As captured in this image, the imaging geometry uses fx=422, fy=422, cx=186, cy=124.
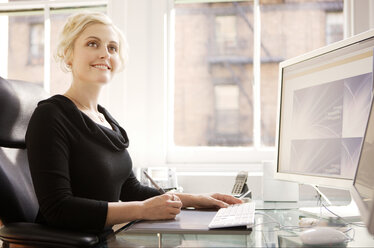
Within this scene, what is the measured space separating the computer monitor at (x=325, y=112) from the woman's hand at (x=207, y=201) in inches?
10.6

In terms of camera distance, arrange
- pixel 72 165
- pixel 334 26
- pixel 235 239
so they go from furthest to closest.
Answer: pixel 334 26
pixel 72 165
pixel 235 239

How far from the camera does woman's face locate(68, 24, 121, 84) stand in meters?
1.57

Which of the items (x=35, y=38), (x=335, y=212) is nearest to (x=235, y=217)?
(x=335, y=212)

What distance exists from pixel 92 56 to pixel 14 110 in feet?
1.10

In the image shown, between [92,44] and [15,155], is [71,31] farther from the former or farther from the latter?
[15,155]

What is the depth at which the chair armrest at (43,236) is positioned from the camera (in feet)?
3.46

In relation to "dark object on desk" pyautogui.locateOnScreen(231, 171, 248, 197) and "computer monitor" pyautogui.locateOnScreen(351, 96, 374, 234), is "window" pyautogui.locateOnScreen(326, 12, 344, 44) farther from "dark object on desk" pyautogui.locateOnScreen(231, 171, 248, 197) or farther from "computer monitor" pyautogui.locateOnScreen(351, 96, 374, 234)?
"computer monitor" pyautogui.locateOnScreen(351, 96, 374, 234)

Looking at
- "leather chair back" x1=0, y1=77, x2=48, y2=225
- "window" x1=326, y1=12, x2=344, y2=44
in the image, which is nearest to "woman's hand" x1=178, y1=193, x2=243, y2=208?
"leather chair back" x1=0, y1=77, x2=48, y2=225

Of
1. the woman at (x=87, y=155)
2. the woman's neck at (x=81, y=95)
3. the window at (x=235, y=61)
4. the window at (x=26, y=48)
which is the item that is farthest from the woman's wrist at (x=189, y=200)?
the window at (x=26, y=48)

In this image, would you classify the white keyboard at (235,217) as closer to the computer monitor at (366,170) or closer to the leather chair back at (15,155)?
the computer monitor at (366,170)

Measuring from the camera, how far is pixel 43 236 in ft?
3.65

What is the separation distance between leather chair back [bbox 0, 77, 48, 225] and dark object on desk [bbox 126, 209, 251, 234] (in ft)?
1.59

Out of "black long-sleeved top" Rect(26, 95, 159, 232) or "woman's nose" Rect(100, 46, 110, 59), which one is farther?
"woman's nose" Rect(100, 46, 110, 59)

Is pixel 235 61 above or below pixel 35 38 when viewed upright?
below
